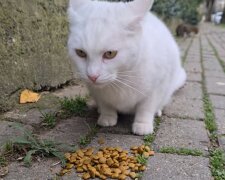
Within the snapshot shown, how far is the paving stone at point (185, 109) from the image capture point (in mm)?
2999

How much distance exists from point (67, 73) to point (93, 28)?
166cm

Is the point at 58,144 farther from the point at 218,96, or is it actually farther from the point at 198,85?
the point at 198,85

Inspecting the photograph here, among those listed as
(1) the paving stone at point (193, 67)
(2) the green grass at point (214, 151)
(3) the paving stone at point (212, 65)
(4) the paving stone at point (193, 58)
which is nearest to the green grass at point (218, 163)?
(2) the green grass at point (214, 151)

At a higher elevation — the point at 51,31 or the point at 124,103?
the point at 51,31

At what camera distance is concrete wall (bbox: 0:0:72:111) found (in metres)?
2.90

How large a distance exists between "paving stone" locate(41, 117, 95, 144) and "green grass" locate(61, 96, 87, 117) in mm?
119

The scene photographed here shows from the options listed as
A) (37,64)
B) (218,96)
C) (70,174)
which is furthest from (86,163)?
(218,96)

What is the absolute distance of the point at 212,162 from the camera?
2.15m

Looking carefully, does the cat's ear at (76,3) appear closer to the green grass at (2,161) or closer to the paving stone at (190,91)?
the green grass at (2,161)

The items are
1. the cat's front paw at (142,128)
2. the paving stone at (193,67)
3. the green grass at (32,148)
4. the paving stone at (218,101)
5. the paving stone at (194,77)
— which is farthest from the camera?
the paving stone at (193,67)

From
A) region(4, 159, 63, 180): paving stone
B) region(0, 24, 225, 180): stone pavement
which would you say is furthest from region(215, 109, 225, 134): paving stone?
region(4, 159, 63, 180): paving stone

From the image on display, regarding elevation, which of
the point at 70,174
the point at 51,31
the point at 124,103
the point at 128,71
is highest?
the point at 51,31

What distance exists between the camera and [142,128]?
2543 mm

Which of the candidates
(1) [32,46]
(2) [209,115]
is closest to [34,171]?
(1) [32,46]
